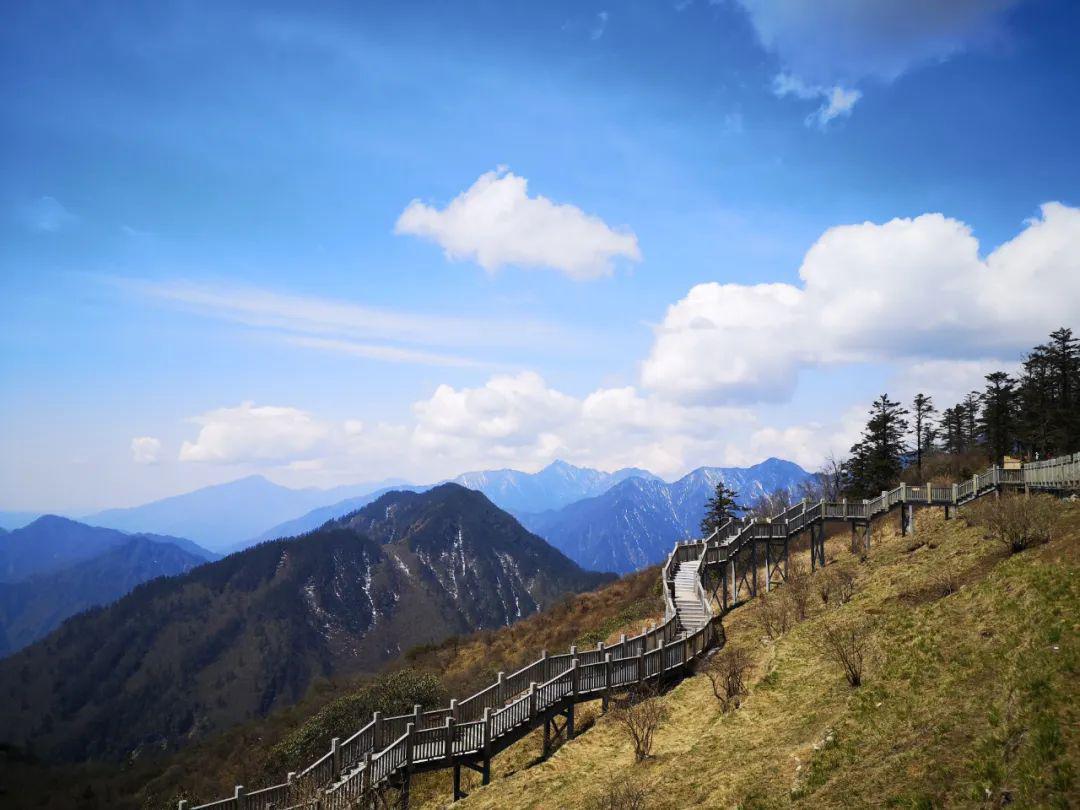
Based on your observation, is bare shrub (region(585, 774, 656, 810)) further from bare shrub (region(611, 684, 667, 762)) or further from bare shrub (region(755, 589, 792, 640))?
bare shrub (region(755, 589, 792, 640))

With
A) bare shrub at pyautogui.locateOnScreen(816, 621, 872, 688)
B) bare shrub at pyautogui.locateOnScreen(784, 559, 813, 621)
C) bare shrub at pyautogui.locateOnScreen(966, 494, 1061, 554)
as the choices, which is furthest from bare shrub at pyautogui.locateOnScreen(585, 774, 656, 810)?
bare shrub at pyautogui.locateOnScreen(966, 494, 1061, 554)

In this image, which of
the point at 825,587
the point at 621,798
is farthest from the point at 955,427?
the point at 621,798

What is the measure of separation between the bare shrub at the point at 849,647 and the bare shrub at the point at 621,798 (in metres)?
5.60

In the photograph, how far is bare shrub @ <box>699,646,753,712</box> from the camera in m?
19.1

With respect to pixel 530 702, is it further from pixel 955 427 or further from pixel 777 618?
pixel 955 427

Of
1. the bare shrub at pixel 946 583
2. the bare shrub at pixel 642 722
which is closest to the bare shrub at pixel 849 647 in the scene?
the bare shrub at pixel 946 583

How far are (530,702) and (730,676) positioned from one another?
6361 mm

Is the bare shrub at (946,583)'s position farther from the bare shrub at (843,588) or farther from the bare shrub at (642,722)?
the bare shrub at (642,722)

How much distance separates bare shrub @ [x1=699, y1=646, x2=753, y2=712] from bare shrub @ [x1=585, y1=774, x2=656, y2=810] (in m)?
5.09

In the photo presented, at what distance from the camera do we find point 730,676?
65.1 feet

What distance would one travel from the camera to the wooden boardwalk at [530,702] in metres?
17.4

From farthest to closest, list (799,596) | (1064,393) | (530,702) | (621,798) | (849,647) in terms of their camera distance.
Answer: (1064,393), (799,596), (530,702), (849,647), (621,798)

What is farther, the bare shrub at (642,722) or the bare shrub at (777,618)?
the bare shrub at (777,618)

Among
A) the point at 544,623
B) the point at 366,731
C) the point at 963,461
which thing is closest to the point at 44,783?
the point at 544,623
